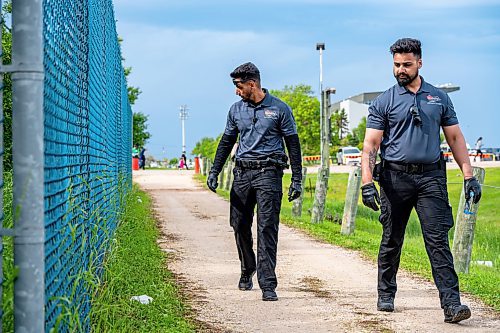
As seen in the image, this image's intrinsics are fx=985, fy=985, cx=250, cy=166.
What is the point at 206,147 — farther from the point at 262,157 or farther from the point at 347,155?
the point at 262,157

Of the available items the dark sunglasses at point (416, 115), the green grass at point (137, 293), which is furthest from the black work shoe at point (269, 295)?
the dark sunglasses at point (416, 115)

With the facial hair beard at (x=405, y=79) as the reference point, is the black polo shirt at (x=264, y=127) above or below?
below

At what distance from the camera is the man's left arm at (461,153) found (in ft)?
24.9

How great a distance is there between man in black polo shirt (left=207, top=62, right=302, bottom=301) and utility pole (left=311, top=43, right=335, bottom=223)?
8.77m

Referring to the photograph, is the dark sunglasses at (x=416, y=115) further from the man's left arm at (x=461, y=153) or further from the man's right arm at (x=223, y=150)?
the man's right arm at (x=223, y=150)

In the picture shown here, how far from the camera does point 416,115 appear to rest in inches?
292

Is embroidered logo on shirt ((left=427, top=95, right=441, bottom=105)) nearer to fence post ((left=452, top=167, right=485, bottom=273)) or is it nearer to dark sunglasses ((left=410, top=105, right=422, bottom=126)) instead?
dark sunglasses ((left=410, top=105, right=422, bottom=126))

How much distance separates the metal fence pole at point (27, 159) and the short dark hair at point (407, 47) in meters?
4.24

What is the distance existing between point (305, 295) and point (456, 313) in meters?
1.88

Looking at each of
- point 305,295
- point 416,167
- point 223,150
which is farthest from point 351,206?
point 416,167

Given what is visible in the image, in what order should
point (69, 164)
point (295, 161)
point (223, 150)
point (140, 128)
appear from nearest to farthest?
point (69, 164), point (295, 161), point (223, 150), point (140, 128)

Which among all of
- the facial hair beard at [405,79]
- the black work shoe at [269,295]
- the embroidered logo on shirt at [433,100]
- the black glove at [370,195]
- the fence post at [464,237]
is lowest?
the black work shoe at [269,295]

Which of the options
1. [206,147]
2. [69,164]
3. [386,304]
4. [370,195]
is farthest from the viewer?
[206,147]

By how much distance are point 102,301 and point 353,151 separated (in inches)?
2913
